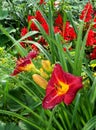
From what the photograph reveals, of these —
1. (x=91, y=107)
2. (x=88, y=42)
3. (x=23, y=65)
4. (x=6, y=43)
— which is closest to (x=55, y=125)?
(x=91, y=107)

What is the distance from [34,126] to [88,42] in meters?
0.94

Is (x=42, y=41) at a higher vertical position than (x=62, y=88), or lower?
lower

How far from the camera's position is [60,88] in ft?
6.67

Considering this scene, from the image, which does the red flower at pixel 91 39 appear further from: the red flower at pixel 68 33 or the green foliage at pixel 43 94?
the green foliage at pixel 43 94

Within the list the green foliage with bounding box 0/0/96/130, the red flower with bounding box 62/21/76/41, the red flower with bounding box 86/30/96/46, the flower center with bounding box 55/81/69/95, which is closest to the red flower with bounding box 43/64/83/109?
the flower center with bounding box 55/81/69/95

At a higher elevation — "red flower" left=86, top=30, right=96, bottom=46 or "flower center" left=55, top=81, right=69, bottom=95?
"flower center" left=55, top=81, right=69, bottom=95

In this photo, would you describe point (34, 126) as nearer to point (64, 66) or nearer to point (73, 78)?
point (64, 66)

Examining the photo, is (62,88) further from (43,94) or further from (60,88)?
(43,94)

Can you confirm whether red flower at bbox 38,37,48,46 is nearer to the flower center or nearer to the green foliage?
the green foliage

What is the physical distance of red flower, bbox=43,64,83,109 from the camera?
1.97 meters

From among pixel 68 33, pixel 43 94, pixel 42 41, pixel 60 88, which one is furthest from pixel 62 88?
pixel 42 41

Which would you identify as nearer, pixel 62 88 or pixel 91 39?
pixel 62 88

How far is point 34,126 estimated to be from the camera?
8.05 feet

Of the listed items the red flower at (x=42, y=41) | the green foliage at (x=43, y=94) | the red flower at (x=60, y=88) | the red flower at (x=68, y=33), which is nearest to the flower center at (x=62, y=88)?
the red flower at (x=60, y=88)
